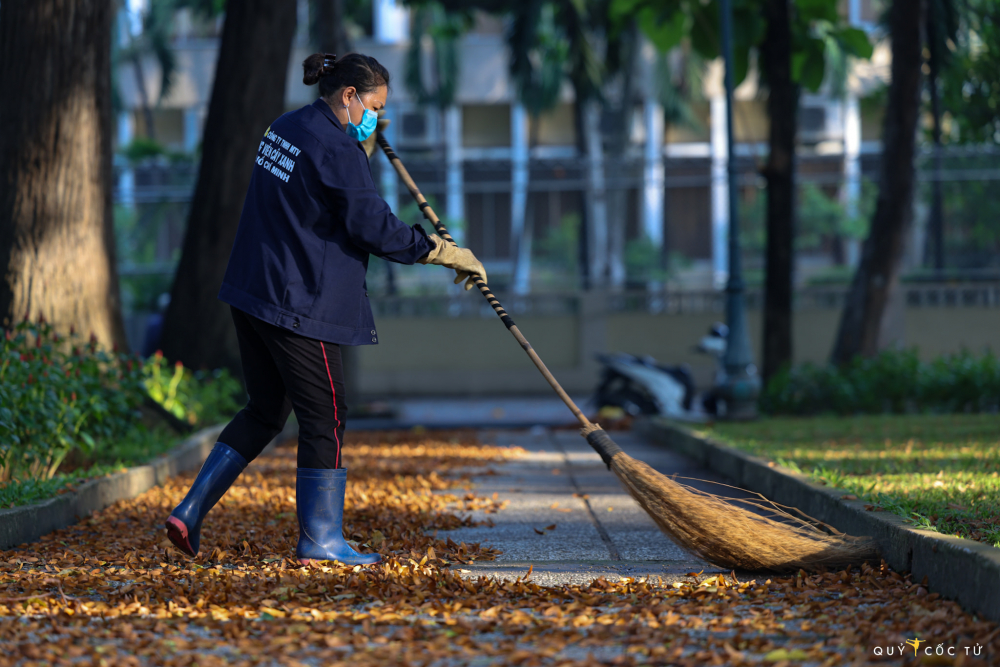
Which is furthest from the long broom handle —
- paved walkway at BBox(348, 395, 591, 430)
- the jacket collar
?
paved walkway at BBox(348, 395, 591, 430)

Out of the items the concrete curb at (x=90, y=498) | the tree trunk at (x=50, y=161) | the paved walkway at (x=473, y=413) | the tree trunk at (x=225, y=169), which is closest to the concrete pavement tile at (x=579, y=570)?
the concrete curb at (x=90, y=498)

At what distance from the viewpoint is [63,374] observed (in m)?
6.11

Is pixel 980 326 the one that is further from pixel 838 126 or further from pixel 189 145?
pixel 189 145

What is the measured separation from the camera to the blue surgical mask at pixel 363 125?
14.0ft

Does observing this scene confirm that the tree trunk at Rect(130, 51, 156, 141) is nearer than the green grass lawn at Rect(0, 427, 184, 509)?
No

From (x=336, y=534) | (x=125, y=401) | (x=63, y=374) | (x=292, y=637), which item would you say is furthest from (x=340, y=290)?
(x=125, y=401)

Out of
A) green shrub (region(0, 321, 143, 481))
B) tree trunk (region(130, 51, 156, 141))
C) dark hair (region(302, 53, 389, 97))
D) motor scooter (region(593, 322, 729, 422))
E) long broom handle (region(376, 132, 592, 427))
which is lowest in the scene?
motor scooter (region(593, 322, 729, 422))

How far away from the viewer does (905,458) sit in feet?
21.2

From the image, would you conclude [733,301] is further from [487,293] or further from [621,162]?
[621,162]

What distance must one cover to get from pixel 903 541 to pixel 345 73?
2.80m

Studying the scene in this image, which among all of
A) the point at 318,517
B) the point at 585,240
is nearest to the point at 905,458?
the point at 318,517

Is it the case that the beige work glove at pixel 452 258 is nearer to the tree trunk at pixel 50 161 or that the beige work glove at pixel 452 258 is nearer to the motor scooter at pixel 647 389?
the tree trunk at pixel 50 161

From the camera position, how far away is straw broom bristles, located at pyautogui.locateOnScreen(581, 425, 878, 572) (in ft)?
13.3

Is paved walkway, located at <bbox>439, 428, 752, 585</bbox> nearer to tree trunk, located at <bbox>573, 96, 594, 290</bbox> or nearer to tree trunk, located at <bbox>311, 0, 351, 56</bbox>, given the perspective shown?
tree trunk, located at <bbox>311, 0, 351, 56</bbox>
